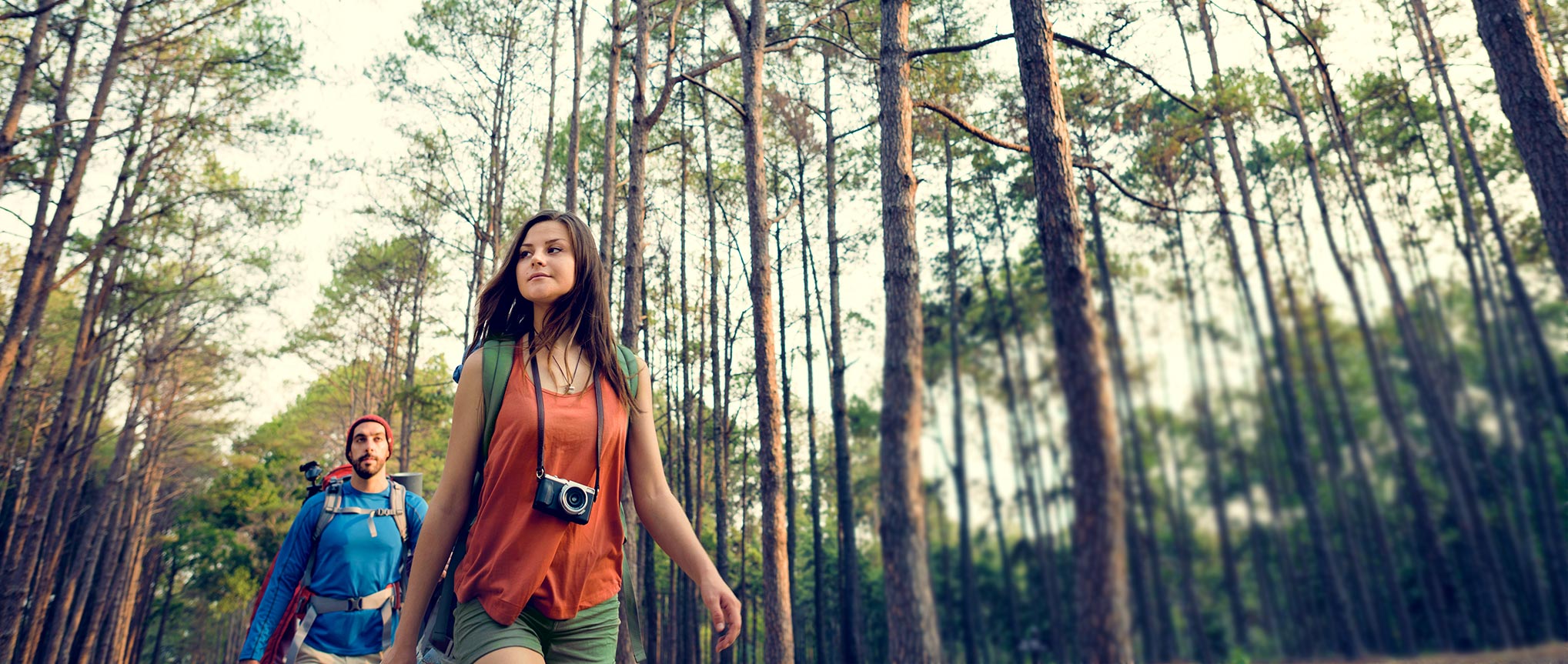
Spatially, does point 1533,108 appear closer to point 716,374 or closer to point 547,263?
point 547,263

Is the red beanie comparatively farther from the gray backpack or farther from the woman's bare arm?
the woman's bare arm

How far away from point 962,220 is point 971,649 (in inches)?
337

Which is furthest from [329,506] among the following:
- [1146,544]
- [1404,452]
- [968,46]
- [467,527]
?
[1404,452]

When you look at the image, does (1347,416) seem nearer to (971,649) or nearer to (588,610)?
(971,649)

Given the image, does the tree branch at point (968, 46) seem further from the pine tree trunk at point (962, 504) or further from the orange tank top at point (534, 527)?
the orange tank top at point (534, 527)

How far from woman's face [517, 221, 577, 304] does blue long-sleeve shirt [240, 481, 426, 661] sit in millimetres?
2241

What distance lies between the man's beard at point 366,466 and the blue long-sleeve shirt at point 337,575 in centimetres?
11

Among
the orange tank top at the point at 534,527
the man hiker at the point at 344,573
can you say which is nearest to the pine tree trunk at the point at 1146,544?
the orange tank top at the point at 534,527

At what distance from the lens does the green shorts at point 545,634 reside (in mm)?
1314

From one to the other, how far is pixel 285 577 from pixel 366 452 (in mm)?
591

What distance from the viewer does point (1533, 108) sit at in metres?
4.82

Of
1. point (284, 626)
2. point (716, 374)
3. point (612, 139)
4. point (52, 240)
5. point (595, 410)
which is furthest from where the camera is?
point (716, 374)

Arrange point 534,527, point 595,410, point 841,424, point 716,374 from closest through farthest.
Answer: point 534,527 → point 595,410 → point 841,424 → point 716,374

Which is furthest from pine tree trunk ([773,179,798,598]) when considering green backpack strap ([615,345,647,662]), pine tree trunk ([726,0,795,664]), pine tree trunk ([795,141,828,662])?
green backpack strap ([615,345,647,662])
